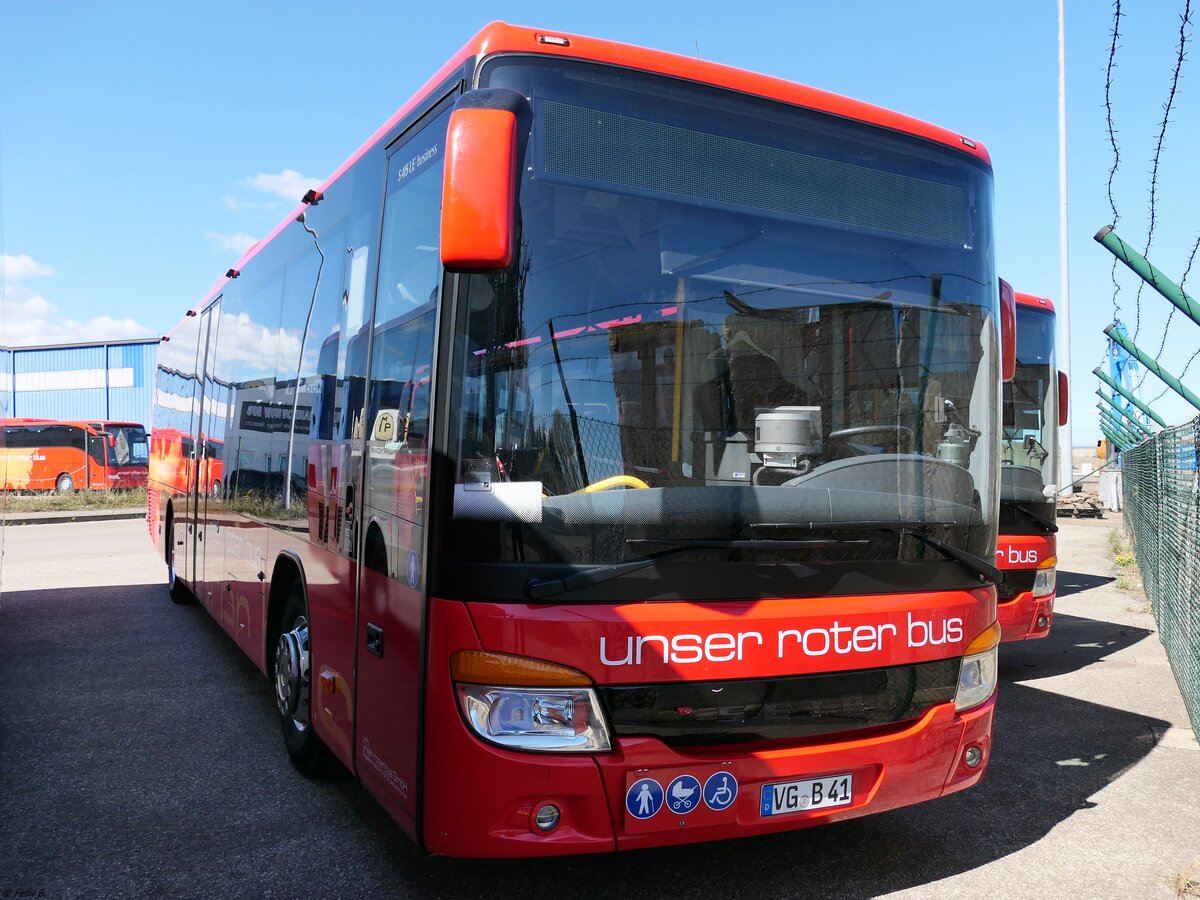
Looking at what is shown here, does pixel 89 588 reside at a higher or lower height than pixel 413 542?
lower

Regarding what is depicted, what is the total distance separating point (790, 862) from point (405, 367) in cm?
237

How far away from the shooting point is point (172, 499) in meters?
9.25

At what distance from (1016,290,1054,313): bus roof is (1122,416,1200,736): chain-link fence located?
4.82 ft

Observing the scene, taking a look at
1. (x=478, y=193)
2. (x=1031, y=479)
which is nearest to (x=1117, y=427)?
(x=1031, y=479)

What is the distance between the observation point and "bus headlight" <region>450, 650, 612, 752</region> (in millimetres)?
3000

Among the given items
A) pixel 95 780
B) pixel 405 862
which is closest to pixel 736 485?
pixel 405 862

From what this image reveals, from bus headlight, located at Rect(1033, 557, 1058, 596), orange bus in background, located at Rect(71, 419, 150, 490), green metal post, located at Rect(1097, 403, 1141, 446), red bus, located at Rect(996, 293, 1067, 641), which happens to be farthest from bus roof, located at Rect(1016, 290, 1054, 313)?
orange bus in background, located at Rect(71, 419, 150, 490)

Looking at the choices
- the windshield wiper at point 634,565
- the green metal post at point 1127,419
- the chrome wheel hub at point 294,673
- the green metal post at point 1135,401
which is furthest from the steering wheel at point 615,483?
the green metal post at point 1127,419

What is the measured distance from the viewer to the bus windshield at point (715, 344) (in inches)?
122

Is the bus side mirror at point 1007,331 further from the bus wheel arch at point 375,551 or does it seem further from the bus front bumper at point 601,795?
the bus wheel arch at point 375,551

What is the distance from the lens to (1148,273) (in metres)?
5.47

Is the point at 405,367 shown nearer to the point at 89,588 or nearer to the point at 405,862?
the point at 405,862

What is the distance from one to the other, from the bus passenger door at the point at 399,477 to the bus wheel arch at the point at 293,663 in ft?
3.24

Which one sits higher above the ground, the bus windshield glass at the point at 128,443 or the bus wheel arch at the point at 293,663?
the bus windshield glass at the point at 128,443
